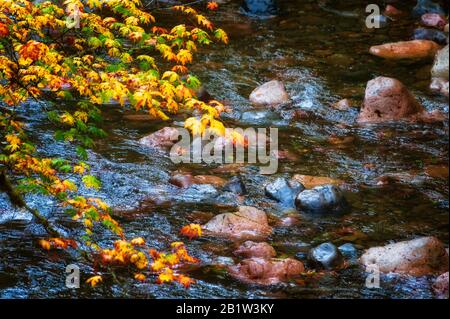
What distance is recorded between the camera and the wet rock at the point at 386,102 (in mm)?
12344

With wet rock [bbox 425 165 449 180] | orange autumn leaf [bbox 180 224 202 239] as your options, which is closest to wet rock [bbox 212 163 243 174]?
orange autumn leaf [bbox 180 224 202 239]

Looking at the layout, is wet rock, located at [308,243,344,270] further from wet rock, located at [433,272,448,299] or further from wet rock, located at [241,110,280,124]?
wet rock, located at [241,110,280,124]

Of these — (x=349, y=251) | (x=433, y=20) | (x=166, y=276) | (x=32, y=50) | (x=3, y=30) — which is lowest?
(x=349, y=251)

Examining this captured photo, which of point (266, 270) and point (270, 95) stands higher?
point (270, 95)

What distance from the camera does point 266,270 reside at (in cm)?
774

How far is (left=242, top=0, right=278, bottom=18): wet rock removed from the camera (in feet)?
61.1

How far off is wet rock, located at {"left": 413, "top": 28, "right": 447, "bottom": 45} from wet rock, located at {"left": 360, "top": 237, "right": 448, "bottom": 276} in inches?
369

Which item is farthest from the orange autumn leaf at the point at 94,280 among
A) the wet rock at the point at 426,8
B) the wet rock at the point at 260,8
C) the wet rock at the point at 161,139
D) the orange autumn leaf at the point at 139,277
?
the wet rock at the point at 426,8

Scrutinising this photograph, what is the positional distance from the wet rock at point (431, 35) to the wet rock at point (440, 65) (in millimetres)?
1868

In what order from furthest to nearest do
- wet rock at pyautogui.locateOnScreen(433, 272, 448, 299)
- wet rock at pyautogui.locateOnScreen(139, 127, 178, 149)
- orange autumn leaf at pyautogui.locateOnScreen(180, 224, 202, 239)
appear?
wet rock at pyautogui.locateOnScreen(139, 127, 178, 149) < orange autumn leaf at pyautogui.locateOnScreen(180, 224, 202, 239) < wet rock at pyautogui.locateOnScreen(433, 272, 448, 299)

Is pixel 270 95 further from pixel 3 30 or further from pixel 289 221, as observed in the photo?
pixel 3 30

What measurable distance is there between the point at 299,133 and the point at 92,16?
216 inches

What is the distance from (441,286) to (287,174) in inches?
144

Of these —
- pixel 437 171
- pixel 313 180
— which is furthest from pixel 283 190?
pixel 437 171
